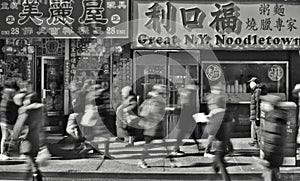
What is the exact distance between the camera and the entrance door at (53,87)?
43.9 feet

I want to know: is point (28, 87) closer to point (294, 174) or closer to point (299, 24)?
point (294, 174)

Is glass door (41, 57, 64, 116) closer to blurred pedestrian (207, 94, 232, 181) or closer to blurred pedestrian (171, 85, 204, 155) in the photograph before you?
blurred pedestrian (171, 85, 204, 155)

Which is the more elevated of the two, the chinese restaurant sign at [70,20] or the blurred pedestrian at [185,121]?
the chinese restaurant sign at [70,20]

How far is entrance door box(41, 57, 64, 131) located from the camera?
13.4 meters

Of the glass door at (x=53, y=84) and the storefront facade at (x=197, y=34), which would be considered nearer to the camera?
the storefront facade at (x=197, y=34)

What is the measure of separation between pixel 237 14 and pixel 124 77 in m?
3.35

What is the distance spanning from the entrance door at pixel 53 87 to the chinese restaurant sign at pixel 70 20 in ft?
3.47

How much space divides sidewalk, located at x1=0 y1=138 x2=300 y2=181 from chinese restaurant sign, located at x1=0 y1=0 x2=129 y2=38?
329 cm

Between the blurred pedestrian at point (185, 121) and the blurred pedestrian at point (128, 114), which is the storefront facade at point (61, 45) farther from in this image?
the blurred pedestrian at point (185, 121)

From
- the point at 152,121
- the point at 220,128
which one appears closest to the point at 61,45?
the point at 152,121

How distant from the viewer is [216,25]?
12.7m

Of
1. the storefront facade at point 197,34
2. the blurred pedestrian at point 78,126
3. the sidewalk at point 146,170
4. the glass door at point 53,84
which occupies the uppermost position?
the storefront facade at point 197,34

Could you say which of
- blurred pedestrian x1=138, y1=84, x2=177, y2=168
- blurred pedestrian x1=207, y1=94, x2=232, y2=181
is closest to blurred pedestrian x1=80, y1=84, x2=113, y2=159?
blurred pedestrian x1=138, y1=84, x2=177, y2=168

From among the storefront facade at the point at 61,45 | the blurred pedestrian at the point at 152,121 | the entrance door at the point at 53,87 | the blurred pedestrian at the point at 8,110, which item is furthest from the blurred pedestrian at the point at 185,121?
the blurred pedestrian at the point at 8,110
